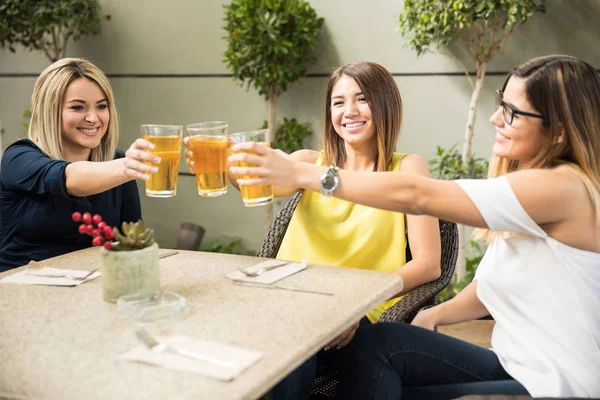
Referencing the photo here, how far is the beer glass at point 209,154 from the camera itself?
160cm

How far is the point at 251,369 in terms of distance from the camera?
1.10m

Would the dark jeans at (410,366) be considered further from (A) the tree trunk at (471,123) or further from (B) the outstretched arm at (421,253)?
(A) the tree trunk at (471,123)

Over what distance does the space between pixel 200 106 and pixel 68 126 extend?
2523mm

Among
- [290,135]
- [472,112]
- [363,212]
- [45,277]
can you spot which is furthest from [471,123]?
[45,277]

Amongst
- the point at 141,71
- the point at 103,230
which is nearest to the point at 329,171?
the point at 103,230

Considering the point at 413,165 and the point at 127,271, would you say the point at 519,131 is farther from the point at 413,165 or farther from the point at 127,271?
the point at 127,271

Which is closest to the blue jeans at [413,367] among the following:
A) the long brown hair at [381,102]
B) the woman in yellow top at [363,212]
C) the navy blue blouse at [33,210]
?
the woman in yellow top at [363,212]

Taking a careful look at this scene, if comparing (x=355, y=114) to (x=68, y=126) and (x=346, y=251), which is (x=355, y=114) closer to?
(x=346, y=251)

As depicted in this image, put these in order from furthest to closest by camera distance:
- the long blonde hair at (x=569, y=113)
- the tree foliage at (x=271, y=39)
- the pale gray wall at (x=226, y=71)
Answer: the tree foliage at (x=271, y=39) → the pale gray wall at (x=226, y=71) → the long blonde hair at (x=569, y=113)

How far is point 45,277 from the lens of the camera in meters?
1.69

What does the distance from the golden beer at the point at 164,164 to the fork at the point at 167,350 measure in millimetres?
457

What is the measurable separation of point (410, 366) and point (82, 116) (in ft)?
4.39

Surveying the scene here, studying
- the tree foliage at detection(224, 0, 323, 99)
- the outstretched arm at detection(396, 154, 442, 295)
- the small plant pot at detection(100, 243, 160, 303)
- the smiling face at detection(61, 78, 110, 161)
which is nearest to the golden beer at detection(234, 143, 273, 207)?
the small plant pot at detection(100, 243, 160, 303)

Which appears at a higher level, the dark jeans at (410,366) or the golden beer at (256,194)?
the golden beer at (256,194)
